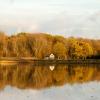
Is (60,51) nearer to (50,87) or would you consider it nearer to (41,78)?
(41,78)

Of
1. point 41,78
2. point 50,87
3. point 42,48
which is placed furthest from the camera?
point 42,48

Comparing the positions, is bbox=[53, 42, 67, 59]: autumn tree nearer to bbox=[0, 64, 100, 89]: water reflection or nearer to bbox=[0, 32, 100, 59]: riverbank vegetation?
bbox=[0, 32, 100, 59]: riverbank vegetation

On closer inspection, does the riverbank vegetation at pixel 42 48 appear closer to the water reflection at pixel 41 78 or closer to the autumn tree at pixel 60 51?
the autumn tree at pixel 60 51

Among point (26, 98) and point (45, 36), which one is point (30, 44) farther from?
point (26, 98)

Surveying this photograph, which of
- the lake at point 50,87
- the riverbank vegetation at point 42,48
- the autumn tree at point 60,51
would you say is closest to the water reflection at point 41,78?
the lake at point 50,87

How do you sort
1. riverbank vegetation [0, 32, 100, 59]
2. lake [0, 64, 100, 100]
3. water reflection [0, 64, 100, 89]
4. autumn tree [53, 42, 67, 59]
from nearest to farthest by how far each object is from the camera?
lake [0, 64, 100, 100], water reflection [0, 64, 100, 89], riverbank vegetation [0, 32, 100, 59], autumn tree [53, 42, 67, 59]

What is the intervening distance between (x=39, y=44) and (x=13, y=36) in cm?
1277

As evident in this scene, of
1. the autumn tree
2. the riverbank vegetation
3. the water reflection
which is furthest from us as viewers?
the autumn tree

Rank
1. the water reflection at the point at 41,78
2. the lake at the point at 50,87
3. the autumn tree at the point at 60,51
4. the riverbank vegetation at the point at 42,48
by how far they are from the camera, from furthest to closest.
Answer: the autumn tree at the point at 60,51 < the riverbank vegetation at the point at 42,48 < the water reflection at the point at 41,78 < the lake at the point at 50,87

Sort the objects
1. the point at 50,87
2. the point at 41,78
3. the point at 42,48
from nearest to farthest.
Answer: the point at 50,87 < the point at 41,78 < the point at 42,48

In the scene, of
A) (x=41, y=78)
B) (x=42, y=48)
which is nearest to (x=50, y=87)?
(x=41, y=78)

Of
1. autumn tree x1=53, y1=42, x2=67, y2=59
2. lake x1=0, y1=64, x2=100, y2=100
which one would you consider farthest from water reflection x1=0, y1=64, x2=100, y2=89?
autumn tree x1=53, y1=42, x2=67, y2=59

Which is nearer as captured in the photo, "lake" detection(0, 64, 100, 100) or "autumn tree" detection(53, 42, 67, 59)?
"lake" detection(0, 64, 100, 100)

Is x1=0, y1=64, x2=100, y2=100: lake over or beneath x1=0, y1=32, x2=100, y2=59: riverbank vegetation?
beneath
